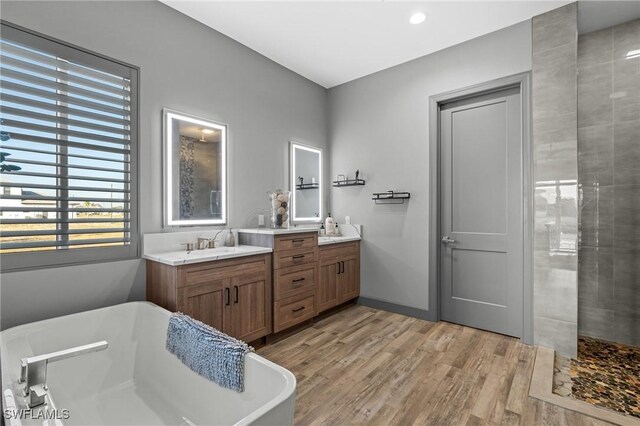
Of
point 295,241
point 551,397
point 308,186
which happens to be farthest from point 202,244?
point 551,397

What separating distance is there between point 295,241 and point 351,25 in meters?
2.13

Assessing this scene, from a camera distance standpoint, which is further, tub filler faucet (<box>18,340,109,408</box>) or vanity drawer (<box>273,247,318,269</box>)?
vanity drawer (<box>273,247,318,269</box>)

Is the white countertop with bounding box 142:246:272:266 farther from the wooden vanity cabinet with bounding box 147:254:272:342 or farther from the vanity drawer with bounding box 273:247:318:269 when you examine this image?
the vanity drawer with bounding box 273:247:318:269

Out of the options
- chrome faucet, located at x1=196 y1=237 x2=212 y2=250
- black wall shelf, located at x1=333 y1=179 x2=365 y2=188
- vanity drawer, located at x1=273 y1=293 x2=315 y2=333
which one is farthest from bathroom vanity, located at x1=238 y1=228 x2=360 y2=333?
black wall shelf, located at x1=333 y1=179 x2=365 y2=188

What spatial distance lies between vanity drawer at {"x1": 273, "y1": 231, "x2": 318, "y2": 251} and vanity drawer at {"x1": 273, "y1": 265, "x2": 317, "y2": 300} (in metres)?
0.21

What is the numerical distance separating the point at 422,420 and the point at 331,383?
0.64 metres

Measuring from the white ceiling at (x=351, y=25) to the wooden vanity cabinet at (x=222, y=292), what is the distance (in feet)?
7.08

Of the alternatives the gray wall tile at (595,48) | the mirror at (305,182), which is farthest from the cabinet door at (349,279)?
the gray wall tile at (595,48)

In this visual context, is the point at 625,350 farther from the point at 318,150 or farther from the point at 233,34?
the point at 233,34

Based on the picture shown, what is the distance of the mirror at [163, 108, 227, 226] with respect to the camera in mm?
2625

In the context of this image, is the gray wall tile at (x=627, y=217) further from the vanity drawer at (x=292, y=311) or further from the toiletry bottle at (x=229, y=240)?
the toiletry bottle at (x=229, y=240)

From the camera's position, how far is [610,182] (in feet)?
9.23

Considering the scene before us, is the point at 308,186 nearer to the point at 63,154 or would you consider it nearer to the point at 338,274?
the point at 338,274

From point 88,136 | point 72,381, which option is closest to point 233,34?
point 88,136
